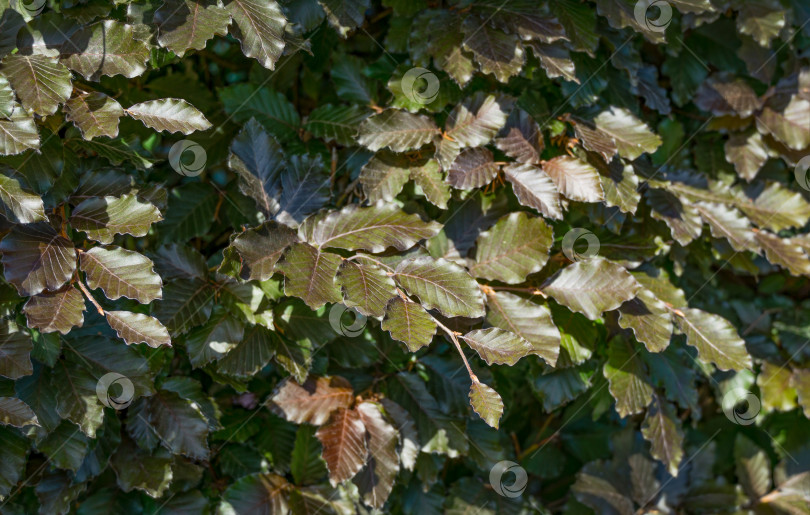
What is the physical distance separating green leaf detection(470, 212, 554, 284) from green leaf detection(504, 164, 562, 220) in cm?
4

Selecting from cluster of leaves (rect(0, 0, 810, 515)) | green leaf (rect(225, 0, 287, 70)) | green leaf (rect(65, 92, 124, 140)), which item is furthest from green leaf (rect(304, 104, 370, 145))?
green leaf (rect(65, 92, 124, 140))

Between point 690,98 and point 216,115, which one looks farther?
point 690,98

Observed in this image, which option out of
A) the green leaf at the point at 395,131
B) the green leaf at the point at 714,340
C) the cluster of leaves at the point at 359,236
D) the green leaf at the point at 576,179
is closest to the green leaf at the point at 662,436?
the cluster of leaves at the point at 359,236

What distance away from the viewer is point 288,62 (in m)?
1.37

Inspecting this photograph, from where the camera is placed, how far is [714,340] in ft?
4.09

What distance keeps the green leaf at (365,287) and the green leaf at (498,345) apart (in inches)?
5.7

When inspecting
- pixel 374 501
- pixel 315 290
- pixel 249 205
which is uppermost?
pixel 315 290

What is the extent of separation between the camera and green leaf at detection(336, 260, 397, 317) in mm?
967

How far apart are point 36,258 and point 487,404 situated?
67 centimetres

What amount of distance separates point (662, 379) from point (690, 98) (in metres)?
0.67

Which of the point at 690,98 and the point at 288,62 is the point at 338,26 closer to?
the point at 288,62

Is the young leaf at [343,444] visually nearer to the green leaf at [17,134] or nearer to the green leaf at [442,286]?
the green leaf at [442,286]

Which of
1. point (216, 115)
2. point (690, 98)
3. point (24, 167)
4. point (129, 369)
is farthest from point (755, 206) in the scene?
point (24, 167)

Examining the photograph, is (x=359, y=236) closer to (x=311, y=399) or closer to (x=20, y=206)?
(x=311, y=399)
